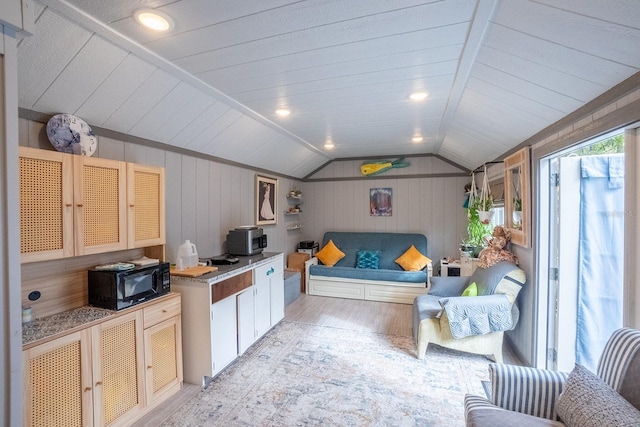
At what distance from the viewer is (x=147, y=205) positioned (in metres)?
2.23

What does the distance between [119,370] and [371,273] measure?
11.4 feet

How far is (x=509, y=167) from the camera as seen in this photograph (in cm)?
296

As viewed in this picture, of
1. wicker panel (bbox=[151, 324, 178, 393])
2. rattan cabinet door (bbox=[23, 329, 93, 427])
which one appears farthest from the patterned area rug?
rattan cabinet door (bbox=[23, 329, 93, 427])

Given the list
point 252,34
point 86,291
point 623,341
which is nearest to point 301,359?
point 86,291

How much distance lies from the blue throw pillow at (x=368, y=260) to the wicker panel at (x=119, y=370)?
3.66 m

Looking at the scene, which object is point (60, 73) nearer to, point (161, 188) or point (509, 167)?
point (161, 188)

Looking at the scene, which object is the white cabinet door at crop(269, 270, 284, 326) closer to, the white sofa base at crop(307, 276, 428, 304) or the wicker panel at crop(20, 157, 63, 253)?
the white sofa base at crop(307, 276, 428, 304)

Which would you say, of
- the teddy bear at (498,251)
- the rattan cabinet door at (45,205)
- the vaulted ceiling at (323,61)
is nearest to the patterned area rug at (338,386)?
the teddy bear at (498,251)

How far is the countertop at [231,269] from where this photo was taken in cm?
236

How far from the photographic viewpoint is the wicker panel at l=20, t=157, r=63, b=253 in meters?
1.50

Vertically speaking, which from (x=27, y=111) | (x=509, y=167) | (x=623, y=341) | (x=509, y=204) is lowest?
(x=623, y=341)

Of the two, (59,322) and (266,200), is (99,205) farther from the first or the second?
(266,200)

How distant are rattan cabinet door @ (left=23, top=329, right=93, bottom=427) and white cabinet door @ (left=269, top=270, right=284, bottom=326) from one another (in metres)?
1.90

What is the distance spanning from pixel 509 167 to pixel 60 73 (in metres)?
3.75
